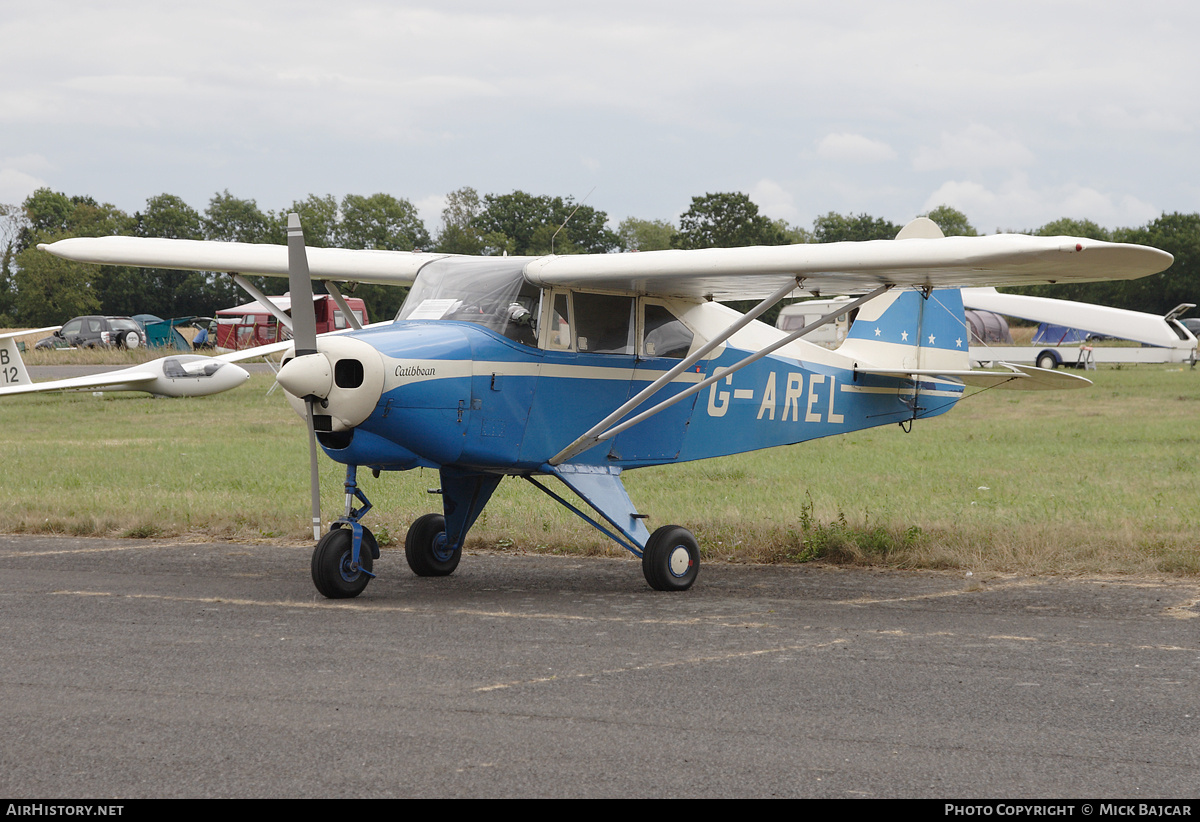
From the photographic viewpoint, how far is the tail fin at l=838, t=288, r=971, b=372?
11.2 meters

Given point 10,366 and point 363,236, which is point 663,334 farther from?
point 363,236

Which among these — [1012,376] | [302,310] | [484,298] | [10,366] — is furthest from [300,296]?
[10,366]

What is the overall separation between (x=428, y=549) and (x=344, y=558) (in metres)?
1.40

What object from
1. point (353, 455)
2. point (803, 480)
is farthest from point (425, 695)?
point (803, 480)

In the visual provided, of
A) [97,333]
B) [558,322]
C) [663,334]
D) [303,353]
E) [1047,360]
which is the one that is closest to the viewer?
[303,353]

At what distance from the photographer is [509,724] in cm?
495

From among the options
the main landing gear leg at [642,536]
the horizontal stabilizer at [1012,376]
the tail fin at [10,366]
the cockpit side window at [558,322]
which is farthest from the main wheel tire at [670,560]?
the tail fin at [10,366]

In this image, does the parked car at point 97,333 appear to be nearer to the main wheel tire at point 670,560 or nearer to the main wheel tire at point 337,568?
the main wheel tire at point 337,568

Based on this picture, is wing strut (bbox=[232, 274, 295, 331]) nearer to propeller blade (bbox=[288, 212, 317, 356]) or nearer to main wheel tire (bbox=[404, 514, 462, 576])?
propeller blade (bbox=[288, 212, 317, 356])

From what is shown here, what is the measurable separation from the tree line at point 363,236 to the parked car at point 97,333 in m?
7.46

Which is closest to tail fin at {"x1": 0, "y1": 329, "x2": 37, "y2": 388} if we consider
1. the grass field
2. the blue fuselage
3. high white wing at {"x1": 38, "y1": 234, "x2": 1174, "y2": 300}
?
the grass field

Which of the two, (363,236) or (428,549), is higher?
(363,236)

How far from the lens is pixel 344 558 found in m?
8.11
